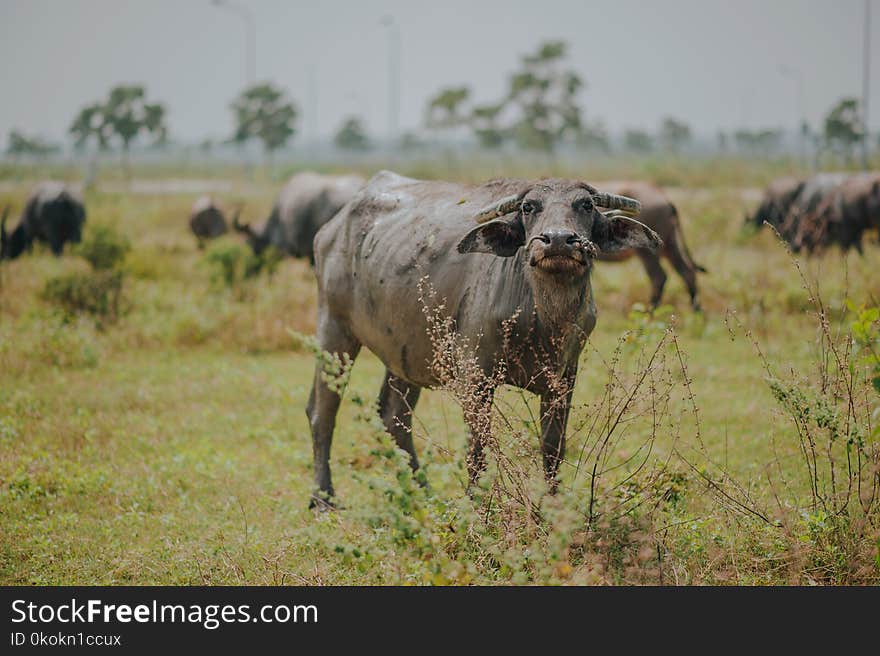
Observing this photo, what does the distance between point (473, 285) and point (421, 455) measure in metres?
1.25

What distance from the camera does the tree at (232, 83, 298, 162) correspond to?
59.5 meters

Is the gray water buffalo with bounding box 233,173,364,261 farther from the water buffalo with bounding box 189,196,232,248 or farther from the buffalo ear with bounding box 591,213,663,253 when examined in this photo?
the buffalo ear with bounding box 591,213,663,253

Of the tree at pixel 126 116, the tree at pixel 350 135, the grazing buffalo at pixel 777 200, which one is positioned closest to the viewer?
the grazing buffalo at pixel 777 200

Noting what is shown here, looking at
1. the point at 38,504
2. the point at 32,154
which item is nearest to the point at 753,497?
the point at 38,504

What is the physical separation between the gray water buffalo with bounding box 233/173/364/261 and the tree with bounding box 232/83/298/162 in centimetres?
4401

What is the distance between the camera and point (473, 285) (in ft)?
16.1

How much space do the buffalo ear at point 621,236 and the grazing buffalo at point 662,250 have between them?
7374 millimetres

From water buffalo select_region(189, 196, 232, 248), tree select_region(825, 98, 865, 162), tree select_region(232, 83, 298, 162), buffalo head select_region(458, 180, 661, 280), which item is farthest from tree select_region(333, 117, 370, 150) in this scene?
buffalo head select_region(458, 180, 661, 280)

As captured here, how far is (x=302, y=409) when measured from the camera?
26.6ft

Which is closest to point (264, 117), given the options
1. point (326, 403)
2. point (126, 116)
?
point (126, 116)

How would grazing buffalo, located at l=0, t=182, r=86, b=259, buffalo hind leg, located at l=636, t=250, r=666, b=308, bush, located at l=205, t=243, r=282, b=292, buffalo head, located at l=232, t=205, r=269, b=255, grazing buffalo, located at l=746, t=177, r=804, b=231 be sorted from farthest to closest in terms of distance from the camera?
1. grazing buffalo, located at l=746, t=177, r=804, b=231
2. grazing buffalo, located at l=0, t=182, r=86, b=259
3. buffalo head, located at l=232, t=205, r=269, b=255
4. bush, located at l=205, t=243, r=282, b=292
5. buffalo hind leg, located at l=636, t=250, r=666, b=308

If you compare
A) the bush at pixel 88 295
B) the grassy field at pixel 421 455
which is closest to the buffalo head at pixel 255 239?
the grassy field at pixel 421 455

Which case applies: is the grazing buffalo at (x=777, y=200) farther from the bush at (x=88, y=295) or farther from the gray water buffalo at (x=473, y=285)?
the gray water buffalo at (x=473, y=285)

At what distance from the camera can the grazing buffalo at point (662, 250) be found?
39.3 feet
